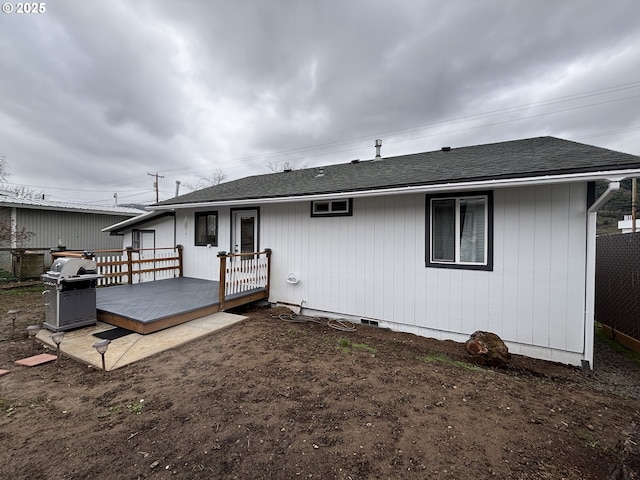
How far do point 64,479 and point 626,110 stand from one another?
2442 cm

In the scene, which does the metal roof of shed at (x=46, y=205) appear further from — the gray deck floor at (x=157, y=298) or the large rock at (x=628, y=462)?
the large rock at (x=628, y=462)

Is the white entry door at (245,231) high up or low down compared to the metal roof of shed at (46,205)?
down

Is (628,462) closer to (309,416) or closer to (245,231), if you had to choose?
(309,416)

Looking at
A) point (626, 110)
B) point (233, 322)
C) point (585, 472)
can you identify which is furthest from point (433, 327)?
point (626, 110)

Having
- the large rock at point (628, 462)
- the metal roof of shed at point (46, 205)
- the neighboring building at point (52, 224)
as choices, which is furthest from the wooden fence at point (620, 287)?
the metal roof of shed at point (46, 205)

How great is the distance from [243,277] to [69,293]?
2859mm

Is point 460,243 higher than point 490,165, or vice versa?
point 490,165

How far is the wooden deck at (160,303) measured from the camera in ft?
14.6

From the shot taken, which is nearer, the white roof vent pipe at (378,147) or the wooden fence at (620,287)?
the wooden fence at (620,287)

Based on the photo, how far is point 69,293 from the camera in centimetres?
433

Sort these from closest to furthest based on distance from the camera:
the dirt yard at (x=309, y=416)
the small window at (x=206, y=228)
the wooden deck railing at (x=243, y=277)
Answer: the dirt yard at (x=309, y=416) < the wooden deck railing at (x=243, y=277) < the small window at (x=206, y=228)

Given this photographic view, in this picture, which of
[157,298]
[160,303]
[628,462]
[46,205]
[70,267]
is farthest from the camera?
[46,205]

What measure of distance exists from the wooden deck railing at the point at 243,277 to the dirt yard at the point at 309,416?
1.81 metres

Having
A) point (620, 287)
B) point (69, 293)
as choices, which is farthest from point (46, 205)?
point (620, 287)
